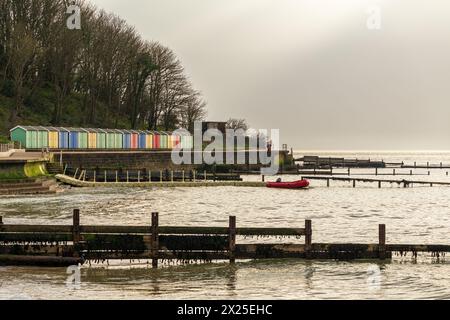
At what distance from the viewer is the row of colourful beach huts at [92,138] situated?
276 feet

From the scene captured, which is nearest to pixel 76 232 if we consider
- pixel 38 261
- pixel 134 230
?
pixel 38 261

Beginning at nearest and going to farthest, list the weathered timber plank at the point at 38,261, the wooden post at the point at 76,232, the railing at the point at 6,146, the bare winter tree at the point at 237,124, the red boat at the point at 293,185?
the weathered timber plank at the point at 38,261
the wooden post at the point at 76,232
the railing at the point at 6,146
the red boat at the point at 293,185
the bare winter tree at the point at 237,124

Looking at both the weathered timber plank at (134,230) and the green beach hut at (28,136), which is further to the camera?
the green beach hut at (28,136)

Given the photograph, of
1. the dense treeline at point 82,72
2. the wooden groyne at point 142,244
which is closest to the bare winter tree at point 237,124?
the dense treeline at point 82,72

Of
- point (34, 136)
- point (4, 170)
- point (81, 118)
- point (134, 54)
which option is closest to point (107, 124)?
point (81, 118)

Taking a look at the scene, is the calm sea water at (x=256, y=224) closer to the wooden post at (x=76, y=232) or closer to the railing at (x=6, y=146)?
the wooden post at (x=76, y=232)

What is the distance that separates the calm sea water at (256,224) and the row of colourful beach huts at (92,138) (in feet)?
59.1

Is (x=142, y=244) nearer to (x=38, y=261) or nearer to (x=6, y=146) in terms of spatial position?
(x=38, y=261)

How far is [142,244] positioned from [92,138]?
240ft

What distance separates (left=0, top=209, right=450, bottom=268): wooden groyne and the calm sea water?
0.43 metres

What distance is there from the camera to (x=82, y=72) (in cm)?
11812

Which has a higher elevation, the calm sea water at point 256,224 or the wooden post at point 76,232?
the wooden post at point 76,232

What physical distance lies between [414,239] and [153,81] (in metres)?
99.4
